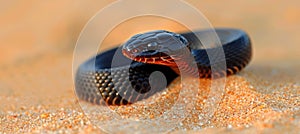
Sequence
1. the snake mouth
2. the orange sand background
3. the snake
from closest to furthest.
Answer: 1. the orange sand background
2. the snake mouth
3. the snake

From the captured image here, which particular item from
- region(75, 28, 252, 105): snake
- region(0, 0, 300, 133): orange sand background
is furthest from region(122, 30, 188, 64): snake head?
region(0, 0, 300, 133): orange sand background

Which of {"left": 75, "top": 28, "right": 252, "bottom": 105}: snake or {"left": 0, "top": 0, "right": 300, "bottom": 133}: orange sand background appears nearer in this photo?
{"left": 0, "top": 0, "right": 300, "bottom": 133}: orange sand background

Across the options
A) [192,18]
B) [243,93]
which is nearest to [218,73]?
[243,93]

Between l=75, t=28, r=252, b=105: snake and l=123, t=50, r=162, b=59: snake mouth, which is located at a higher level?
l=123, t=50, r=162, b=59: snake mouth

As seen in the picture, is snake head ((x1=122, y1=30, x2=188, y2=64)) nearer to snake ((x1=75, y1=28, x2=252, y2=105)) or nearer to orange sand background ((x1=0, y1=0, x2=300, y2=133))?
snake ((x1=75, y1=28, x2=252, y2=105))

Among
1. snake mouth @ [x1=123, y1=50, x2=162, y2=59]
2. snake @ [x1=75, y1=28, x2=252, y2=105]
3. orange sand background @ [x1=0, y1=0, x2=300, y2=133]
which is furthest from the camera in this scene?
snake @ [x1=75, y1=28, x2=252, y2=105]

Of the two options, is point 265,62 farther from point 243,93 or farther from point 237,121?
point 237,121

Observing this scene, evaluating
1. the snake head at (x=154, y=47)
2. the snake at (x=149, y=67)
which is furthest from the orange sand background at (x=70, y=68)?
the snake head at (x=154, y=47)
